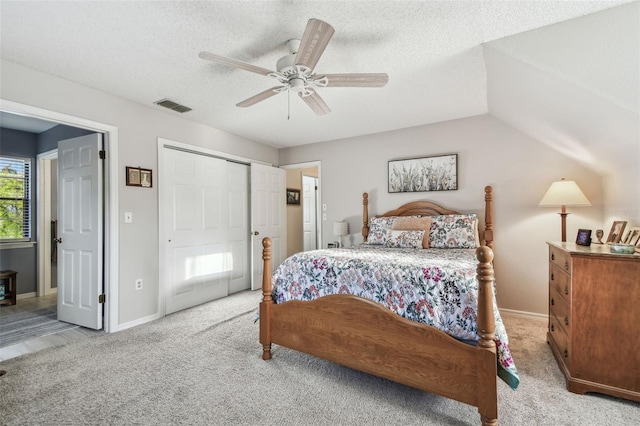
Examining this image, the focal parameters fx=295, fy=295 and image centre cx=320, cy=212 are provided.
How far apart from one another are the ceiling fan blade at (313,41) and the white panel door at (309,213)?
14.8 feet

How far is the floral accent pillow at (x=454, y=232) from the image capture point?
10.9 feet

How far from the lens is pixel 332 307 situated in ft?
6.84

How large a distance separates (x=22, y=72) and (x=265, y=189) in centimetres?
297

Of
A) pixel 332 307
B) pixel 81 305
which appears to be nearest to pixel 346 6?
pixel 332 307

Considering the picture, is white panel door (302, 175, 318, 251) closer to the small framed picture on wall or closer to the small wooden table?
the small framed picture on wall

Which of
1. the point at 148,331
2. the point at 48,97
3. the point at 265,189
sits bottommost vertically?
the point at 148,331

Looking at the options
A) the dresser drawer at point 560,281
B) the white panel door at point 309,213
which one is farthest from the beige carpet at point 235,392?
the white panel door at point 309,213

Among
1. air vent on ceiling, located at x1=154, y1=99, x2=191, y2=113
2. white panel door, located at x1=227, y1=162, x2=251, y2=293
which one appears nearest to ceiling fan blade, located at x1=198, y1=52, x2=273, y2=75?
air vent on ceiling, located at x1=154, y1=99, x2=191, y2=113

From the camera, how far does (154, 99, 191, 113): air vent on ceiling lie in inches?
127

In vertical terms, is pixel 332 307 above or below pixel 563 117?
below

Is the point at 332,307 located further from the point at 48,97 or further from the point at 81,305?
the point at 48,97

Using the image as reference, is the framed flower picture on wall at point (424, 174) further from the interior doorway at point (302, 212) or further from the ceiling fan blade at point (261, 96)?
the ceiling fan blade at point (261, 96)

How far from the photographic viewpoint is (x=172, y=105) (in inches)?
131

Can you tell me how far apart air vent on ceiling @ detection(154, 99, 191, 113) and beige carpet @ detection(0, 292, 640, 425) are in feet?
8.10
